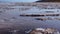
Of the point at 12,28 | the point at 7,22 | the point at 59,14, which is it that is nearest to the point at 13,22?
the point at 7,22

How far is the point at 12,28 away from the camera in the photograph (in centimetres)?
165

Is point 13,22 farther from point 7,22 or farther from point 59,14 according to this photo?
point 59,14

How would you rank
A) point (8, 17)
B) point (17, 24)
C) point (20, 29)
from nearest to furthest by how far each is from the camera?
point (20, 29), point (17, 24), point (8, 17)

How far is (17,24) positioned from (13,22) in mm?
92

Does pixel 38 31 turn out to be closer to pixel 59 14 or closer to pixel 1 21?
pixel 1 21

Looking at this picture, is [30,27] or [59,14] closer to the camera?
[30,27]

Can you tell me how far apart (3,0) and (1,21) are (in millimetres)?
1559

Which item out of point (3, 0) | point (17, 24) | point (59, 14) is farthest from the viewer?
point (3, 0)

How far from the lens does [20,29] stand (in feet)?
5.30

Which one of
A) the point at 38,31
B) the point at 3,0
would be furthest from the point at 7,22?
the point at 3,0

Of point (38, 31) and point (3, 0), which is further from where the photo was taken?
point (3, 0)

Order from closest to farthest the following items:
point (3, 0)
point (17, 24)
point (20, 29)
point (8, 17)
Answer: point (20, 29), point (17, 24), point (8, 17), point (3, 0)

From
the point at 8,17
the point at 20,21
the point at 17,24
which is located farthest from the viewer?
the point at 8,17

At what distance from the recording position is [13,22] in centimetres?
188
